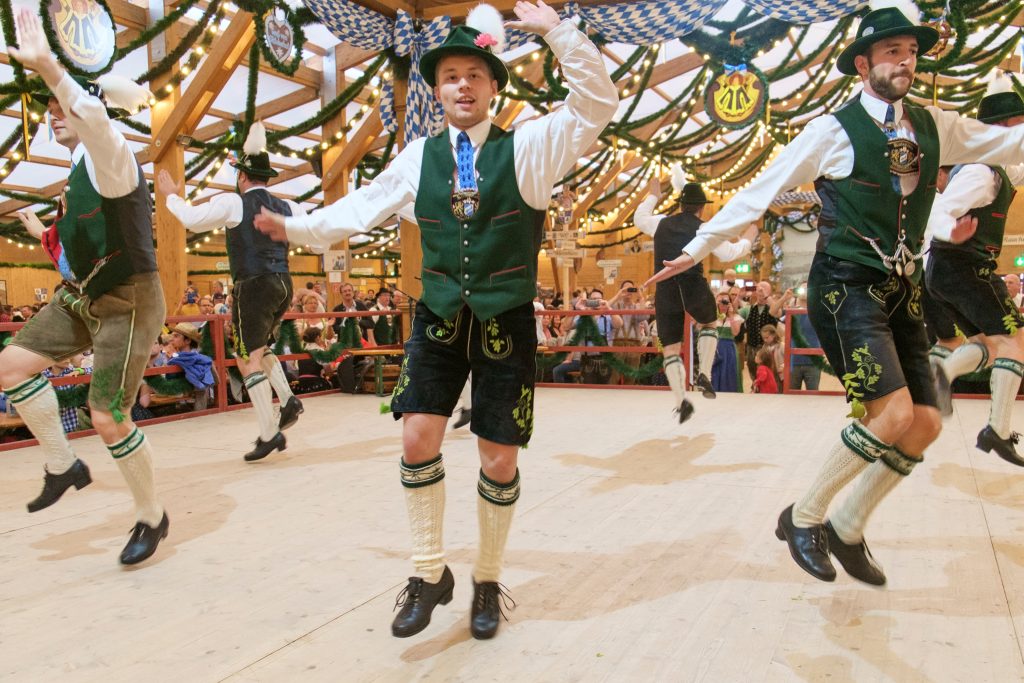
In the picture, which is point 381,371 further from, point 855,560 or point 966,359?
point 855,560

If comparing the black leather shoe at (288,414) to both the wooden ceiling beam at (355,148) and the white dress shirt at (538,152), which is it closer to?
the white dress shirt at (538,152)

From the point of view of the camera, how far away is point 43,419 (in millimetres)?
2936

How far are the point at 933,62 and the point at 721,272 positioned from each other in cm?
2060

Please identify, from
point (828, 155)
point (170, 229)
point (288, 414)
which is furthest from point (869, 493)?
point (170, 229)

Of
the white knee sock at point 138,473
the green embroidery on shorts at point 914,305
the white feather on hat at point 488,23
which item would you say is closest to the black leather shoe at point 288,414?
the white knee sock at point 138,473

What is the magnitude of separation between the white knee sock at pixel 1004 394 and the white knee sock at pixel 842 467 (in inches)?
75.5

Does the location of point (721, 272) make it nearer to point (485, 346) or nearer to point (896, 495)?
point (896, 495)

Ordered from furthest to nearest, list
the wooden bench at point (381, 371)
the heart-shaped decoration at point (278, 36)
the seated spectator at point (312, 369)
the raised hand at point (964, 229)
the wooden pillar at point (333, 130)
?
the wooden pillar at point (333, 130)
the seated spectator at point (312, 369)
the wooden bench at point (381, 371)
the heart-shaped decoration at point (278, 36)
the raised hand at point (964, 229)

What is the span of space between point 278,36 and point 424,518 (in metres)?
6.27

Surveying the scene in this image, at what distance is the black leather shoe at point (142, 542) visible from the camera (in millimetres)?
2699

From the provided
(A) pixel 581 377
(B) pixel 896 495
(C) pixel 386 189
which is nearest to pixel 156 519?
(C) pixel 386 189

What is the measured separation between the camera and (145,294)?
9.47ft

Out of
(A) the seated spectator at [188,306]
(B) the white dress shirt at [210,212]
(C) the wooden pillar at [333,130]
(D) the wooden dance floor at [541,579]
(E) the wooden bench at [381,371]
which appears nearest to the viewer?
(D) the wooden dance floor at [541,579]

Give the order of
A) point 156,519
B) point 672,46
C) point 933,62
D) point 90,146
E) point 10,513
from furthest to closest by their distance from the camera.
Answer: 1. point 672,46
2. point 933,62
3. point 10,513
4. point 156,519
5. point 90,146
